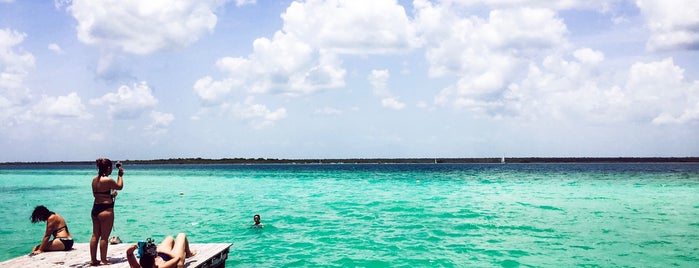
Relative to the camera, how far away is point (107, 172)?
31.1 feet

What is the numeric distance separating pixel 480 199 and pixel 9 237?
27.9 m

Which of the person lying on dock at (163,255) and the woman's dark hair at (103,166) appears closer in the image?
the person lying on dock at (163,255)

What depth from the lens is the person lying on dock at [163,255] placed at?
9039mm

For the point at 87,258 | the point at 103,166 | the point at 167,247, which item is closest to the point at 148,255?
the point at 167,247

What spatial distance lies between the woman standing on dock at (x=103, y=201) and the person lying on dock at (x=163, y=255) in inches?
36.5

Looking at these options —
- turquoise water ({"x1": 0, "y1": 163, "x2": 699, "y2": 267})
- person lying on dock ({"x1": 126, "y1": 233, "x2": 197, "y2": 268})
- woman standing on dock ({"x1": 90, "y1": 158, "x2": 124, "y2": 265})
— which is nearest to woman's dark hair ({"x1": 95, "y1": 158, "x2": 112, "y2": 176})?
woman standing on dock ({"x1": 90, "y1": 158, "x2": 124, "y2": 265})

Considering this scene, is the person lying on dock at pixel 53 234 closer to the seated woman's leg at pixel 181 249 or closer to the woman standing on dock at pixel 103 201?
the woman standing on dock at pixel 103 201

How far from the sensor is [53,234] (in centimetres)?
1218

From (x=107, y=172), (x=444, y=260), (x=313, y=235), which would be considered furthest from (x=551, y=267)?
(x=107, y=172)

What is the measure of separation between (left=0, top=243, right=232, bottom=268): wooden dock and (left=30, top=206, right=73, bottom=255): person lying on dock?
0.65 feet

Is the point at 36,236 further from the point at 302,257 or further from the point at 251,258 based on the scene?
the point at 302,257

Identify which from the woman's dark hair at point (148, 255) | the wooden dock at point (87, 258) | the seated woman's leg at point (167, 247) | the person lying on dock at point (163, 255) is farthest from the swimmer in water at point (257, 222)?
the woman's dark hair at point (148, 255)

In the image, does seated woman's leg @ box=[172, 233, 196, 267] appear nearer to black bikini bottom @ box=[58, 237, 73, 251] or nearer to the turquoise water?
black bikini bottom @ box=[58, 237, 73, 251]

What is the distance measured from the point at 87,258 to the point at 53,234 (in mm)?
2296
